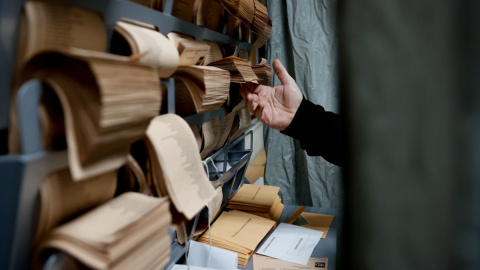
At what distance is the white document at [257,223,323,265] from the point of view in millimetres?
980

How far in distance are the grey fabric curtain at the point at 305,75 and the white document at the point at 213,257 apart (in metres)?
1.00

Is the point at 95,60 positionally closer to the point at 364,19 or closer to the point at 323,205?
the point at 364,19

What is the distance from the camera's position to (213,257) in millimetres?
862

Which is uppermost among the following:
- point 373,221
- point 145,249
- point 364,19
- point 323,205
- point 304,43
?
point 304,43

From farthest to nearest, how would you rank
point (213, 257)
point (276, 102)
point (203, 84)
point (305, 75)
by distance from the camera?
point (305, 75), point (276, 102), point (213, 257), point (203, 84)

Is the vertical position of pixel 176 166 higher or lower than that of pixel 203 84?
lower

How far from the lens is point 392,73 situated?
0.17 metres

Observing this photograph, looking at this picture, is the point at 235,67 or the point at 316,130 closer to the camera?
A: the point at 235,67

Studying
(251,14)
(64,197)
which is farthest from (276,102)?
(64,197)

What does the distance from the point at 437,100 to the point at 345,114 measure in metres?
0.04

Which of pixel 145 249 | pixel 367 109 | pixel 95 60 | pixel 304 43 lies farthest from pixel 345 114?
pixel 304 43

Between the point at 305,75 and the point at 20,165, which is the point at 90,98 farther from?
the point at 305,75

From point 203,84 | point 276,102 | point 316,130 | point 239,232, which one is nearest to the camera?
point 203,84

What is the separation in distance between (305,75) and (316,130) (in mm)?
604
